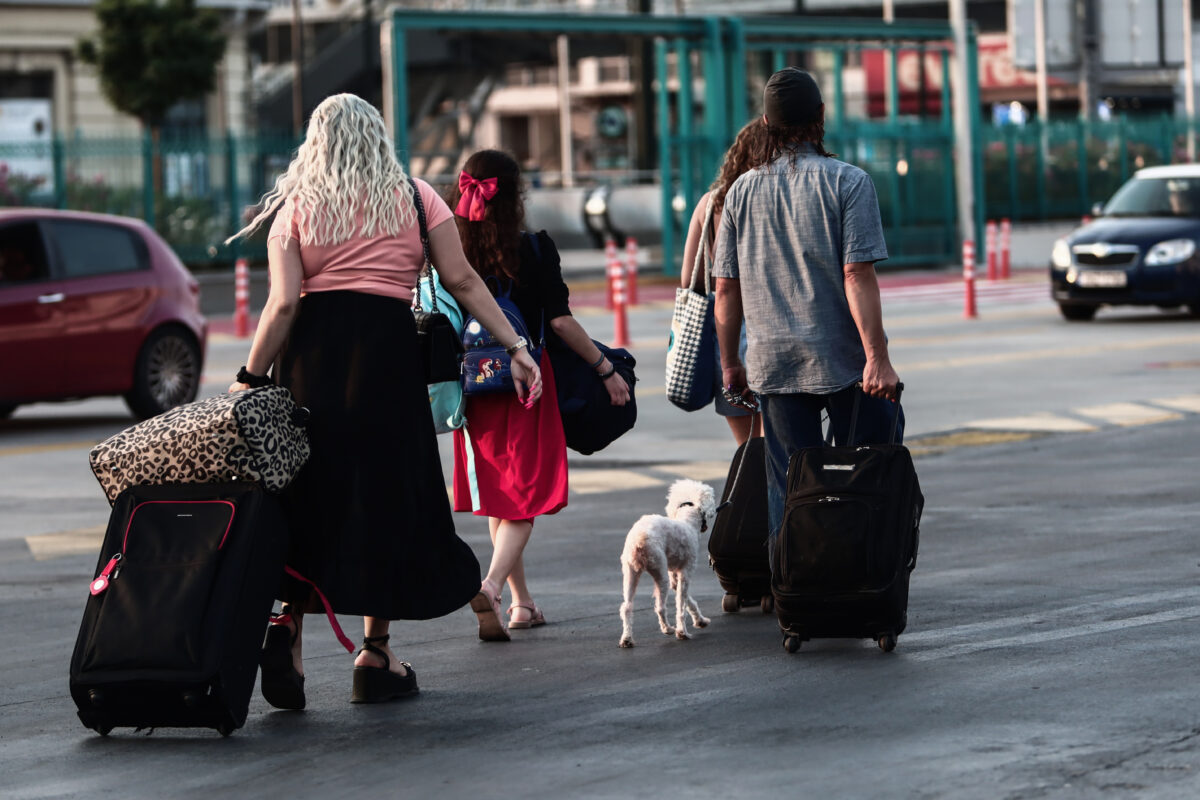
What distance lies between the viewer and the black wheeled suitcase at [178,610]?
552 cm

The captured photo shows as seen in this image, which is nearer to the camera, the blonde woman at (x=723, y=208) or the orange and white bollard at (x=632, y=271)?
the blonde woman at (x=723, y=208)

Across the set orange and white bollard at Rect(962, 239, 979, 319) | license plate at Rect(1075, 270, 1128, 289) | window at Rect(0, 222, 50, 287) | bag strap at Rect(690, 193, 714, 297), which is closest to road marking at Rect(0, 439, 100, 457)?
window at Rect(0, 222, 50, 287)

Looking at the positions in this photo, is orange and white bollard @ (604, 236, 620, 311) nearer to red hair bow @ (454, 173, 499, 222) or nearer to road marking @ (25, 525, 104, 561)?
road marking @ (25, 525, 104, 561)

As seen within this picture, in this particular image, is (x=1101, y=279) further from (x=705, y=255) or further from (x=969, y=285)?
(x=705, y=255)

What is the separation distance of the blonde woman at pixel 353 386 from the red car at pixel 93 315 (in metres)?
9.15

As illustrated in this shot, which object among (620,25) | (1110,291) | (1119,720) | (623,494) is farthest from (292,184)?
(620,25)

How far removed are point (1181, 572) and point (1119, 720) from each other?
2673mm

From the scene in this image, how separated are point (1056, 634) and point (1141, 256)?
1614 cm

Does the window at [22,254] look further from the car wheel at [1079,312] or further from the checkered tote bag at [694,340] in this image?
the car wheel at [1079,312]

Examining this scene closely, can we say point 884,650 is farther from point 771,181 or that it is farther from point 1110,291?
point 1110,291

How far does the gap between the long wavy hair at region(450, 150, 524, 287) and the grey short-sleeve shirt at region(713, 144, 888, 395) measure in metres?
0.83

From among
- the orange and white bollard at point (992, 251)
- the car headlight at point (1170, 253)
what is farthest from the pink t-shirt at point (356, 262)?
the orange and white bollard at point (992, 251)

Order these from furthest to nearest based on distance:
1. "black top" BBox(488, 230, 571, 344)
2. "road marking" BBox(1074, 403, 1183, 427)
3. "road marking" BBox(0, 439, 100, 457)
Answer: "road marking" BBox(0, 439, 100, 457), "road marking" BBox(1074, 403, 1183, 427), "black top" BBox(488, 230, 571, 344)

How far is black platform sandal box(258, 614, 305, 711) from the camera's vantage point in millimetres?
6051
